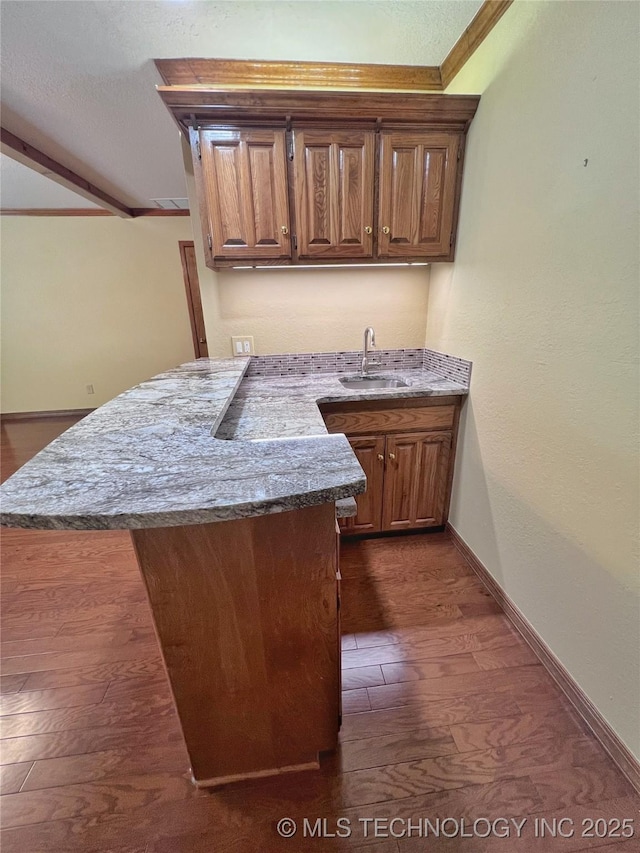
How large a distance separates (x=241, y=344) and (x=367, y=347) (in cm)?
80

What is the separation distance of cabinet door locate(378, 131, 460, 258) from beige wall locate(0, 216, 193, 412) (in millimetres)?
3430

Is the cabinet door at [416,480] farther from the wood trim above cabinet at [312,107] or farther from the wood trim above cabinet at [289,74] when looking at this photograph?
the wood trim above cabinet at [289,74]

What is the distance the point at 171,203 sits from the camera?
3947 millimetres

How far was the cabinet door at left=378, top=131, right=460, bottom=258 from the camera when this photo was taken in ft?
5.69

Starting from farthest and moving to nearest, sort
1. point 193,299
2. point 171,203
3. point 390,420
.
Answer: point 193,299, point 171,203, point 390,420

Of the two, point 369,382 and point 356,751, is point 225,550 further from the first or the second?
point 369,382

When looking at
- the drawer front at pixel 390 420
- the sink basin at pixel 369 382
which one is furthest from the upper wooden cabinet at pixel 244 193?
the drawer front at pixel 390 420

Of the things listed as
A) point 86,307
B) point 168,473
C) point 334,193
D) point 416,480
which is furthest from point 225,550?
point 86,307

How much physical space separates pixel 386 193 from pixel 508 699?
2.29m

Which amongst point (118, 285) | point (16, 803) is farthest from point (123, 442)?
point (118, 285)

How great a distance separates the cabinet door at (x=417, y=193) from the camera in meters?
1.74

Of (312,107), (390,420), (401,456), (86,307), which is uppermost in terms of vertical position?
(312,107)

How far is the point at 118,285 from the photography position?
434 centimetres

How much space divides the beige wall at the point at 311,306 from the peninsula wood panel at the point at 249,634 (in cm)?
161
